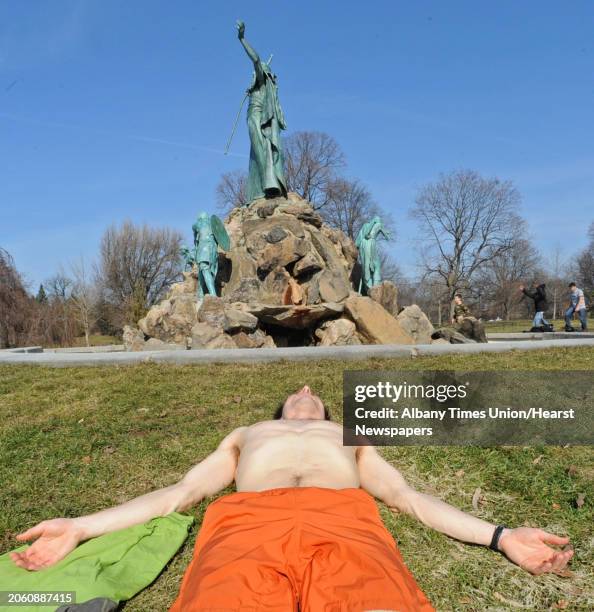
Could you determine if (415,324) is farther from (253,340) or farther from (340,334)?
(253,340)

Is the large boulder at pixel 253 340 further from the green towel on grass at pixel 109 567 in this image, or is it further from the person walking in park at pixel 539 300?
the green towel on grass at pixel 109 567

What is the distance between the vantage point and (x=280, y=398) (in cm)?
554

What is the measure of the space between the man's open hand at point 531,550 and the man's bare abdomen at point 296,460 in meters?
0.83

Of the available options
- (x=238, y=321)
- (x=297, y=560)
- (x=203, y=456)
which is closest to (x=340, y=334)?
(x=238, y=321)

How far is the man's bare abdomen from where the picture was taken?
2734 millimetres

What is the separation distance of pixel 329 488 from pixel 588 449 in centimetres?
248

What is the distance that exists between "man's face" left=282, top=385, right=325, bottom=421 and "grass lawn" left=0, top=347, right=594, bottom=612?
78cm

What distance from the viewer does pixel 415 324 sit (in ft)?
43.2

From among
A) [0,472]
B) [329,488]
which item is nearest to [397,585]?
[329,488]

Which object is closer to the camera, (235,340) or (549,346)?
(549,346)

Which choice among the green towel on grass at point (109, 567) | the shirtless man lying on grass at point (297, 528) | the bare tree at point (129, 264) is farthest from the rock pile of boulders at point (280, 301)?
the bare tree at point (129, 264)

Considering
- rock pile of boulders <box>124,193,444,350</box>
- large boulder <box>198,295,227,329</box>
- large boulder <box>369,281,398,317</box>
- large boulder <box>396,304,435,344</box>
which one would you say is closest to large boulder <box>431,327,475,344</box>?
large boulder <box>396,304,435,344</box>

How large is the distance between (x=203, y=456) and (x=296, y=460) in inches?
57.8

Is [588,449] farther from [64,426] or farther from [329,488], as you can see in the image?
[64,426]
